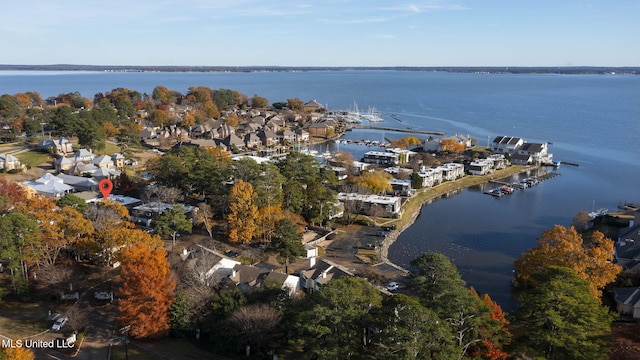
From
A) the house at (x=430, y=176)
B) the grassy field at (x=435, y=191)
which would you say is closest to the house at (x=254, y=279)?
the grassy field at (x=435, y=191)

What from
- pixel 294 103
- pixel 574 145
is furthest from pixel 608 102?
pixel 294 103

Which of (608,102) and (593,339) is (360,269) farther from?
(608,102)

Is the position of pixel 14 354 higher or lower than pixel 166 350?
higher

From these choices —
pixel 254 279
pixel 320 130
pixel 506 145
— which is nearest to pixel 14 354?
pixel 254 279

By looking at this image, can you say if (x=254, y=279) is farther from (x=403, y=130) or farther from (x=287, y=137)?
(x=403, y=130)

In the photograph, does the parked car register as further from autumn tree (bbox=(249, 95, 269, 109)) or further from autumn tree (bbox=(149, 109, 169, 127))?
autumn tree (bbox=(249, 95, 269, 109))

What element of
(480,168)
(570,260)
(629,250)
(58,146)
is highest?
(58,146)
